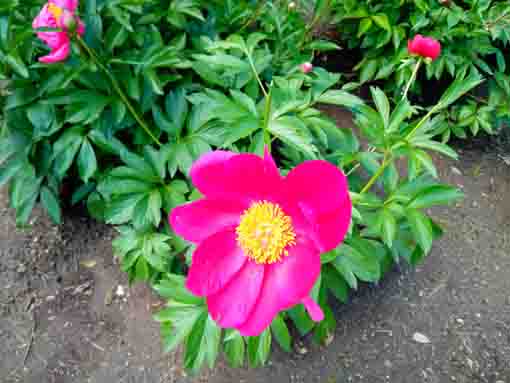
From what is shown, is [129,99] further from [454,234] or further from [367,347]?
[454,234]

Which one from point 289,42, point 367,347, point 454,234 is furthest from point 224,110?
point 454,234

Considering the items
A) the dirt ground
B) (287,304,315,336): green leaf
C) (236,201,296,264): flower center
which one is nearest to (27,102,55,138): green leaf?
the dirt ground

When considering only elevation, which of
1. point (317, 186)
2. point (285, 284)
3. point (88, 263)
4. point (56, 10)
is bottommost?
point (88, 263)

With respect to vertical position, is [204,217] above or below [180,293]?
above

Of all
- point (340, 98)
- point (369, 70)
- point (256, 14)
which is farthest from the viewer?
point (369, 70)

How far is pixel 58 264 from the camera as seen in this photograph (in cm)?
178

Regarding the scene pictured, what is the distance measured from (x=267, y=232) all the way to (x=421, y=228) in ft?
1.78

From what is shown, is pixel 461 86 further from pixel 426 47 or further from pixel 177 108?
pixel 177 108

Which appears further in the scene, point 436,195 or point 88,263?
point 88,263

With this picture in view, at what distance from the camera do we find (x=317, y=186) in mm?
783

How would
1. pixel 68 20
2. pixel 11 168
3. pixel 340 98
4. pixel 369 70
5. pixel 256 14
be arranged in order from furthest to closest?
pixel 369 70 < pixel 256 14 < pixel 11 168 < pixel 340 98 < pixel 68 20

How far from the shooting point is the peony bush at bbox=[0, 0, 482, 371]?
2.92 feet

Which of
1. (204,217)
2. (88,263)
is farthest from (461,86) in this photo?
(88,263)

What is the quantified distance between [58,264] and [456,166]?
2.01 metres
